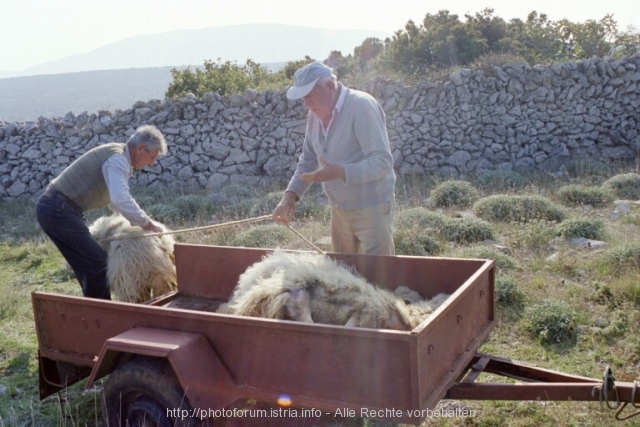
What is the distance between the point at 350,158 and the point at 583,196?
273 inches

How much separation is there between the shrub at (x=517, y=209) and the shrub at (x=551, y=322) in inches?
126

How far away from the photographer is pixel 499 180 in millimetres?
12109

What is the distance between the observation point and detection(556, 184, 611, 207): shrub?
10016mm

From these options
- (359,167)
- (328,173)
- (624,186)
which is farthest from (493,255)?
(624,186)

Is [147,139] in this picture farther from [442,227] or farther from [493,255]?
[442,227]

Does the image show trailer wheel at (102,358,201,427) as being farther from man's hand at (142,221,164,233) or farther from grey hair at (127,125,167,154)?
grey hair at (127,125,167,154)

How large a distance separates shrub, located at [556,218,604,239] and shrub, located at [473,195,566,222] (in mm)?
561

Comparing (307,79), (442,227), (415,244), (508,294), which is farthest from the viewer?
(442,227)

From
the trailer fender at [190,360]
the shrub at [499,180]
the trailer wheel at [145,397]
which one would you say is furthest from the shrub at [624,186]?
the trailer wheel at [145,397]

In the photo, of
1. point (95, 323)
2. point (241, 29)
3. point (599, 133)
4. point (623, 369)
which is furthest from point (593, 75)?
point (241, 29)

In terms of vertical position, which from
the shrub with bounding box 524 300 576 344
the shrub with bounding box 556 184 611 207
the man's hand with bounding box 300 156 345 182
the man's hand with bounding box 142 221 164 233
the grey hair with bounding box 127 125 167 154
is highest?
the grey hair with bounding box 127 125 167 154

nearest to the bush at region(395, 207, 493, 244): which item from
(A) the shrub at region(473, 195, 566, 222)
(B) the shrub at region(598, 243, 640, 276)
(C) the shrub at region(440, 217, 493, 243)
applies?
(C) the shrub at region(440, 217, 493, 243)

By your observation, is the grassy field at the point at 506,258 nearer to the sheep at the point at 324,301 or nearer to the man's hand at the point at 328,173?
the sheep at the point at 324,301

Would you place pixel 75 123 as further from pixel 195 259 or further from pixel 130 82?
pixel 130 82
